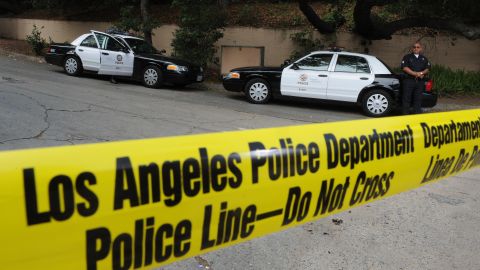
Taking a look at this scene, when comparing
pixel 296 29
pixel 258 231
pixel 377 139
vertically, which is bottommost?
pixel 258 231

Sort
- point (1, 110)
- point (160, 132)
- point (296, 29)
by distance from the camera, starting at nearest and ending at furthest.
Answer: point (160, 132)
point (1, 110)
point (296, 29)

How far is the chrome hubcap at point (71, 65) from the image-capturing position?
1403 cm

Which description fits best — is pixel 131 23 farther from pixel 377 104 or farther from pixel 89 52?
pixel 377 104

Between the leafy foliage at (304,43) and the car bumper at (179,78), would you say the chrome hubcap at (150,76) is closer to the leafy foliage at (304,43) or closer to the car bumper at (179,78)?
the car bumper at (179,78)

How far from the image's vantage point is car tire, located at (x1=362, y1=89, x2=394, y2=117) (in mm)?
10508

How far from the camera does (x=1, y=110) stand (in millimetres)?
7754

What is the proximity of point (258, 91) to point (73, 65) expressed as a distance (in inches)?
246

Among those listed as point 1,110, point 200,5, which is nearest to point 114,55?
point 200,5

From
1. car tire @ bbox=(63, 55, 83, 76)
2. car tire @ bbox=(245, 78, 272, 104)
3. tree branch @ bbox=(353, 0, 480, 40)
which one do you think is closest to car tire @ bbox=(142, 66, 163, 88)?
car tire @ bbox=(63, 55, 83, 76)

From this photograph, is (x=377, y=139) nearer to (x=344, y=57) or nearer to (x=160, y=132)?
(x=160, y=132)

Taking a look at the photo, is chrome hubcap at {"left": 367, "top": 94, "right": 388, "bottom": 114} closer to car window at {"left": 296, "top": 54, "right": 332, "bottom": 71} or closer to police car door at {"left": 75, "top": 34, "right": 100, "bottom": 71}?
car window at {"left": 296, "top": 54, "right": 332, "bottom": 71}

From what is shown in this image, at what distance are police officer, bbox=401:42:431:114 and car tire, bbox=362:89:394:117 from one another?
0.40 m

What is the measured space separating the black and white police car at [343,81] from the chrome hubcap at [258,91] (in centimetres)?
10

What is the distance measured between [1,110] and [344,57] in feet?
24.4
